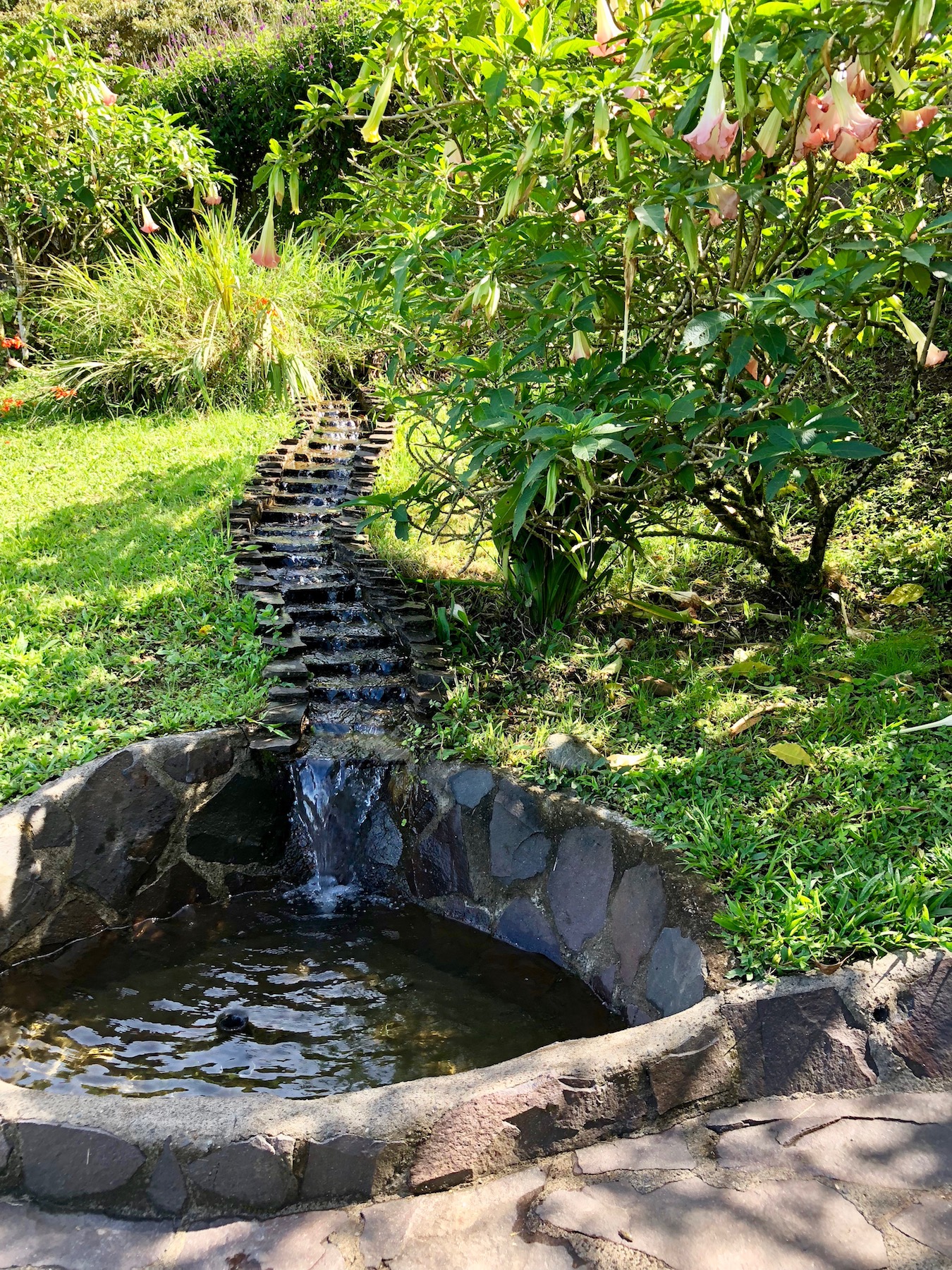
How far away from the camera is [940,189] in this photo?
3939 millimetres

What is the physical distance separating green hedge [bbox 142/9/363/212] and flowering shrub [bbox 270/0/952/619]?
962cm

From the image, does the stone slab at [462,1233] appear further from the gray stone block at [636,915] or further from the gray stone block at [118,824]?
the gray stone block at [118,824]

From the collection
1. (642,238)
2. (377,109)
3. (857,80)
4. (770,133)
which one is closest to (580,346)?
(642,238)

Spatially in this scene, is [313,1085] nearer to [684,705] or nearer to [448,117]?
[684,705]

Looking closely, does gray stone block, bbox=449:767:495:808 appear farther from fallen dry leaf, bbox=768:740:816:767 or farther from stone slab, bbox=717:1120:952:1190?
stone slab, bbox=717:1120:952:1190

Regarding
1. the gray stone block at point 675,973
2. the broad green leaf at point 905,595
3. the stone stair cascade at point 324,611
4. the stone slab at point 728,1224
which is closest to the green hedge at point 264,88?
the stone stair cascade at point 324,611

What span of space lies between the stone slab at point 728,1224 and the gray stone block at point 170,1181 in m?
0.80

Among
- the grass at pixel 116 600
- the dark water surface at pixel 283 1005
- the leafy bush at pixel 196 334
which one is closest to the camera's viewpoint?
the dark water surface at pixel 283 1005

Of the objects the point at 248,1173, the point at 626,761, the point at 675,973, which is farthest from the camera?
the point at 626,761

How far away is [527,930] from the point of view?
11.5 feet

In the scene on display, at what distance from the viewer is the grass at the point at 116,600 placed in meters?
3.86

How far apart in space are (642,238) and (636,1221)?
274 centimetres

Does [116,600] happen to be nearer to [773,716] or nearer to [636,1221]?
[773,716]

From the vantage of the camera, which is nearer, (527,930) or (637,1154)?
(637,1154)
